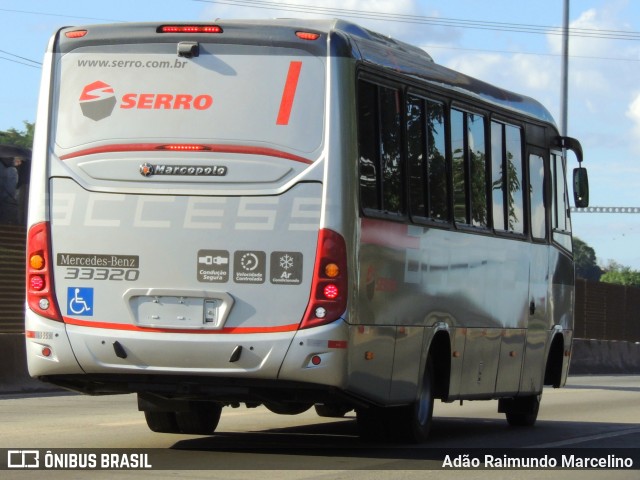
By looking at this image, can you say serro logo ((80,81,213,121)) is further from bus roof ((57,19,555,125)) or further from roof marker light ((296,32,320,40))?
roof marker light ((296,32,320,40))

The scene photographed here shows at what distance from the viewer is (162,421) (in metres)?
13.9

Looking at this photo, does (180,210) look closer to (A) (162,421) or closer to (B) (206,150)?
(B) (206,150)

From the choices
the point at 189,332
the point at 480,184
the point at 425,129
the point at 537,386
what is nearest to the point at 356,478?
the point at 189,332

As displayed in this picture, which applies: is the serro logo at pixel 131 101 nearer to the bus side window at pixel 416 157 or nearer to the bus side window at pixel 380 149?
the bus side window at pixel 380 149

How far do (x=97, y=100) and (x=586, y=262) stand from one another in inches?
6993

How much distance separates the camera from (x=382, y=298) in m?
12.2

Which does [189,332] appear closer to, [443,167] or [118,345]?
[118,345]

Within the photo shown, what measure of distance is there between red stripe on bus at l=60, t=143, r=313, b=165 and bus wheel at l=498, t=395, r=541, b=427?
21.2 ft

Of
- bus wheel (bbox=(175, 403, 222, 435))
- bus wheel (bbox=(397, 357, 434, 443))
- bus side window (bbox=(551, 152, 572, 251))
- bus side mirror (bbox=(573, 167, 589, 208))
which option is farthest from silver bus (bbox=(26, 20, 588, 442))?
bus side mirror (bbox=(573, 167, 589, 208))

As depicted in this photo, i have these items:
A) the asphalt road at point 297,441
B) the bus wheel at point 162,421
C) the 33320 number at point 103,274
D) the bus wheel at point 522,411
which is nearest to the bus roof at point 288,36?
the 33320 number at point 103,274

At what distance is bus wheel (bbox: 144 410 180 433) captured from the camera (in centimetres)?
1384

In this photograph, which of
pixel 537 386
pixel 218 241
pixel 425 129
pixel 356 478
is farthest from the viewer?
pixel 537 386

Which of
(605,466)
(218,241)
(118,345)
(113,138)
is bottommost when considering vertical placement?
(605,466)

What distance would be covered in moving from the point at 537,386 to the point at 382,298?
5174mm
